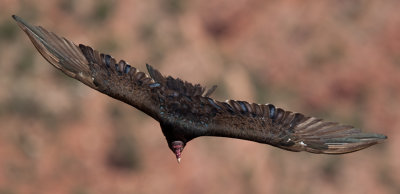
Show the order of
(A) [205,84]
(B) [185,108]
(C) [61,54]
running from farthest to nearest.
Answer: (A) [205,84] → (C) [61,54] → (B) [185,108]

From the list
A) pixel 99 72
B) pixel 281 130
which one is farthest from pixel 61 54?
pixel 281 130

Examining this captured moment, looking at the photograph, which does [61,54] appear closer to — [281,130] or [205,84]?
[281,130]

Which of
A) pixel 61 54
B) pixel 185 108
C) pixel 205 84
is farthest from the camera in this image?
pixel 205 84

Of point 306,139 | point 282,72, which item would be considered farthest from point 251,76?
point 306,139

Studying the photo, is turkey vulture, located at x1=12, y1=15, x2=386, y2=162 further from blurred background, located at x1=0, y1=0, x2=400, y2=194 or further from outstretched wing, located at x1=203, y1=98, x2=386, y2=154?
blurred background, located at x1=0, y1=0, x2=400, y2=194

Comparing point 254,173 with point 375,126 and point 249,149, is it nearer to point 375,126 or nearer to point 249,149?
point 249,149

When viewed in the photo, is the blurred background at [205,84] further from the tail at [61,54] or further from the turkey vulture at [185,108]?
the turkey vulture at [185,108]

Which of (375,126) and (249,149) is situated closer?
(249,149)
